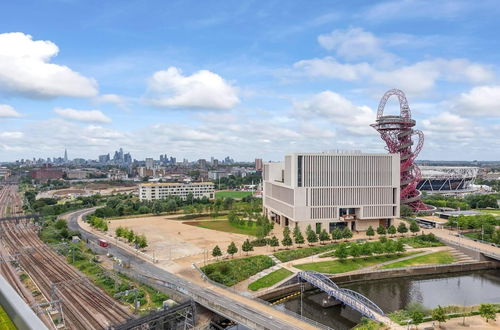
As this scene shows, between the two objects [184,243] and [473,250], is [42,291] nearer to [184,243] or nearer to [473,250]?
[184,243]

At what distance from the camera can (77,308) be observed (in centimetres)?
4022

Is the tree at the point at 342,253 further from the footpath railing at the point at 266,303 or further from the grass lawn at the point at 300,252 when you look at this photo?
the footpath railing at the point at 266,303

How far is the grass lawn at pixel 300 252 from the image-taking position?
194ft

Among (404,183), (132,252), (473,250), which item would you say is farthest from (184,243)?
(404,183)

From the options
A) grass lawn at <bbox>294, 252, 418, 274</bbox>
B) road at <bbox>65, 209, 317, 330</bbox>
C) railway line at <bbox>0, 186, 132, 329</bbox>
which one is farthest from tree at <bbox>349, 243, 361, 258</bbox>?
railway line at <bbox>0, 186, 132, 329</bbox>

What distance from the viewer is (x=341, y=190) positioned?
270ft

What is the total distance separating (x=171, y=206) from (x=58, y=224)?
123ft

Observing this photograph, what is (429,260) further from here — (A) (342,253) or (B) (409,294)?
(A) (342,253)

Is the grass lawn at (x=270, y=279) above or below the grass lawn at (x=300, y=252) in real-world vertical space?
below

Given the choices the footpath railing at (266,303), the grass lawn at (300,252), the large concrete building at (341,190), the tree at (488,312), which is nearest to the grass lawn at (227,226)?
the large concrete building at (341,190)

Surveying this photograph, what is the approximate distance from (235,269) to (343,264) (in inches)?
671

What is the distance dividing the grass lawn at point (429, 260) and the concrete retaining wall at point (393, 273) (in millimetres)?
1219

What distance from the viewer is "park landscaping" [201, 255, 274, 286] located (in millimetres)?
48938

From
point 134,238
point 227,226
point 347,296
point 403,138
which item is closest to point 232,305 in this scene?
point 347,296
